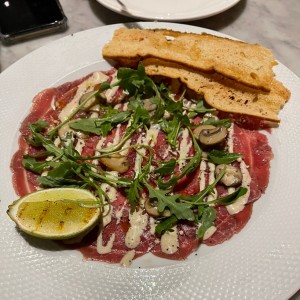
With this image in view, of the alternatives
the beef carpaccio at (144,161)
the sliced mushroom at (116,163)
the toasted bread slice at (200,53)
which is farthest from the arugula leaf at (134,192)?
the toasted bread slice at (200,53)

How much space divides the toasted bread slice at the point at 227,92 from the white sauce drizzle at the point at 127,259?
0.85m

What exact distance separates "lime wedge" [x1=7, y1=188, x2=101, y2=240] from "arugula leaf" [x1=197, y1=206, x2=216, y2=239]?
43cm

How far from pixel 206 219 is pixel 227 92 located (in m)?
0.74

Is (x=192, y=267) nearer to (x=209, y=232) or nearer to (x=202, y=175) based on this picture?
(x=209, y=232)

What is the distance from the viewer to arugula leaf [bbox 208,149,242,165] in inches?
77.0

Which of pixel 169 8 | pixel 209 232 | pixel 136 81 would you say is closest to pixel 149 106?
pixel 136 81

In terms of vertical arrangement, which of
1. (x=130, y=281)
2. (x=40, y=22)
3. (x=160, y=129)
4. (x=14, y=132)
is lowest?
(x=130, y=281)

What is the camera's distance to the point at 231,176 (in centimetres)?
192

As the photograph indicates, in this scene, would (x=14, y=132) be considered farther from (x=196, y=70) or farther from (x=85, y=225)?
(x=196, y=70)

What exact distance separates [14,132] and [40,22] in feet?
2.87

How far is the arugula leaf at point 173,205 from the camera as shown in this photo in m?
1.77

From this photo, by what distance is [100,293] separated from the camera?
164 cm

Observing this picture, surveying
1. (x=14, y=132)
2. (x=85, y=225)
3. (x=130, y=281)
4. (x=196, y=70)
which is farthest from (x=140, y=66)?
(x=130, y=281)

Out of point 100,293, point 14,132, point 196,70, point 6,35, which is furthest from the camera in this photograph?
point 6,35
